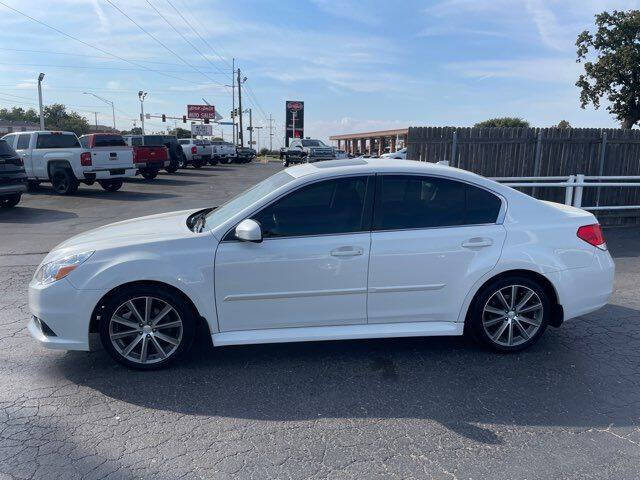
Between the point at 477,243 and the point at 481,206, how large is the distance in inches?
13.4

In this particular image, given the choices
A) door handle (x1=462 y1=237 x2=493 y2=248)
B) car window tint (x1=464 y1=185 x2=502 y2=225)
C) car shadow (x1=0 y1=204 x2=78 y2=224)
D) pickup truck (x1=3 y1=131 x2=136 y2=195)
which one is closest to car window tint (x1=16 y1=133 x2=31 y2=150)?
pickup truck (x1=3 y1=131 x2=136 y2=195)

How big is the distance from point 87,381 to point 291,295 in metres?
1.70

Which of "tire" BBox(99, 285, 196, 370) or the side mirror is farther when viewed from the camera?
"tire" BBox(99, 285, 196, 370)

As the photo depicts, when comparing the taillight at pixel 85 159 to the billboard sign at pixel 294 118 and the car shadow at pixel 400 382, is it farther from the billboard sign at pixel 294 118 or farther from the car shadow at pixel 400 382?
the billboard sign at pixel 294 118

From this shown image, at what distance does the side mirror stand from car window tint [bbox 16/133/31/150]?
15.7 meters

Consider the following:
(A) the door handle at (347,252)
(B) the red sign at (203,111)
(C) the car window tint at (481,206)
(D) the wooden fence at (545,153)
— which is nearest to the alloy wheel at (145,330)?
(A) the door handle at (347,252)

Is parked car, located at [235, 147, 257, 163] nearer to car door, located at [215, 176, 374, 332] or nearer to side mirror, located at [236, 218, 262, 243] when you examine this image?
car door, located at [215, 176, 374, 332]

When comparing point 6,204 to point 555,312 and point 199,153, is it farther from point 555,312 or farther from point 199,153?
point 199,153

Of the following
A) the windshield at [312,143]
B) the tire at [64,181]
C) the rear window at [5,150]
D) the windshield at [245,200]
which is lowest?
the tire at [64,181]

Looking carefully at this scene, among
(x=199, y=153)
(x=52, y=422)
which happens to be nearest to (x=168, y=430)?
(x=52, y=422)

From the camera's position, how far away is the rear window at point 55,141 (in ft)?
53.6

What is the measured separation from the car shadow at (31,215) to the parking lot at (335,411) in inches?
307

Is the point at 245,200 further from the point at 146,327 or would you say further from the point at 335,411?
the point at 335,411

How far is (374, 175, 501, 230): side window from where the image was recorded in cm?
414
